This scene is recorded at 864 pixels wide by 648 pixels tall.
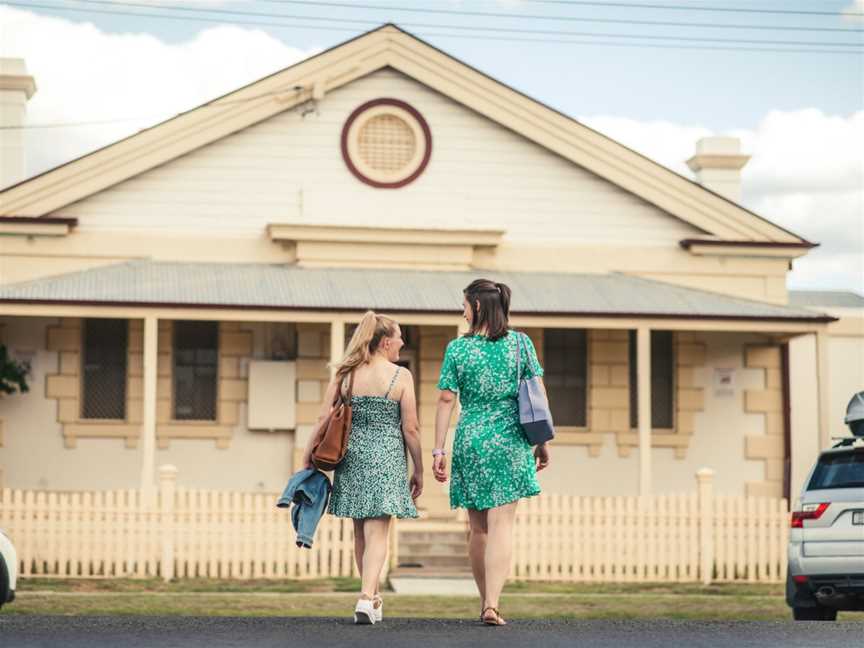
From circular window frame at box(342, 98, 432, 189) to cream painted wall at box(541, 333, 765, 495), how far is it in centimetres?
410

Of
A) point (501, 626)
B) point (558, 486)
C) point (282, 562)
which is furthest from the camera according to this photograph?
point (558, 486)

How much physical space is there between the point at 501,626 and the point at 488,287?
1.85 meters

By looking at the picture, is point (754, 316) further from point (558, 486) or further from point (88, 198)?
point (88, 198)

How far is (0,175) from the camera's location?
2116 cm

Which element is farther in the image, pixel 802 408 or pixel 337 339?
pixel 802 408

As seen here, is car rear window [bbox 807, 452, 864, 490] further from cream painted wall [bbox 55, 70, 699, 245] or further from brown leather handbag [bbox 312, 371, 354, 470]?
cream painted wall [bbox 55, 70, 699, 245]

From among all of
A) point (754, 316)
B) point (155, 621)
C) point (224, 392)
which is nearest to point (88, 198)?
point (224, 392)

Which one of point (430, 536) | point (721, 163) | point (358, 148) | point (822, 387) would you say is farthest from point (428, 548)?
point (721, 163)

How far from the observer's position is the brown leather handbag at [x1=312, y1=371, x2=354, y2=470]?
8.92 m

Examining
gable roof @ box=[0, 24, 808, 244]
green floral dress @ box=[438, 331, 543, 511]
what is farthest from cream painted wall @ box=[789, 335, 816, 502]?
green floral dress @ box=[438, 331, 543, 511]

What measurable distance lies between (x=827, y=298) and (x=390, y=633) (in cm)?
2484

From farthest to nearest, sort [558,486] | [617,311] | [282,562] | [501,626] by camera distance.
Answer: [558,486], [617,311], [282,562], [501,626]

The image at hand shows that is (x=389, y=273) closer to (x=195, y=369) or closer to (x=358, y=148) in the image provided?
(x=358, y=148)

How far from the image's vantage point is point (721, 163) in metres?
23.5
